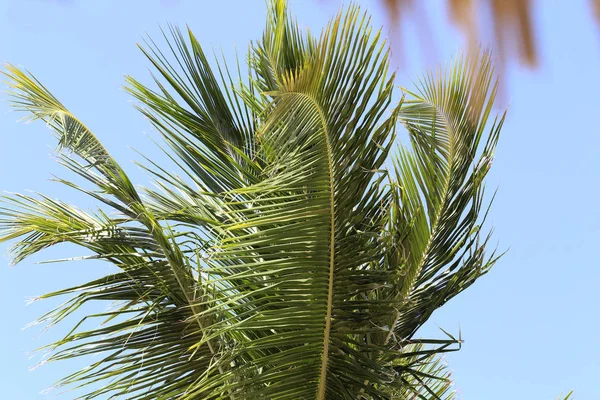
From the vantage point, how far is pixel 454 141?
3.50m

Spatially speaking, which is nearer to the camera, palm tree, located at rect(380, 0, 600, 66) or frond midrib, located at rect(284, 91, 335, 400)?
palm tree, located at rect(380, 0, 600, 66)

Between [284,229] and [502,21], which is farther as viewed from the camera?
[284,229]

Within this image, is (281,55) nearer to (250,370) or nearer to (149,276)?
(149,276)

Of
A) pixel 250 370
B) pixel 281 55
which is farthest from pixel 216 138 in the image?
pixel 250 370

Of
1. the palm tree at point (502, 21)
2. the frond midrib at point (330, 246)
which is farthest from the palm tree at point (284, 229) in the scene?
the palm tree at point (502, 21)

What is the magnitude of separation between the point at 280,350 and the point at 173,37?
5.86ft

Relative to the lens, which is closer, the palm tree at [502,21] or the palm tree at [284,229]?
the palm tree at [502,21]

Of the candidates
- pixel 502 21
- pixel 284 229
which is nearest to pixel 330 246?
pixel 284 229

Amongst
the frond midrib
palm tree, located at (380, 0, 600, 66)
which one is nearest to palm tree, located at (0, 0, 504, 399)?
the frond midrib

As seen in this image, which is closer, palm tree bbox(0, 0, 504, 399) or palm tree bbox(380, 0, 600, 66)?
palm tree bbox(380, 0, 600, 66)

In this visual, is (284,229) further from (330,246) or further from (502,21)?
(502,21)

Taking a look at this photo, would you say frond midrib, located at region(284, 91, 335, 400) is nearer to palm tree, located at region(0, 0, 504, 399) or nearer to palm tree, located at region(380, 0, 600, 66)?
palm tree, located at region(0, 0, 504, 399)

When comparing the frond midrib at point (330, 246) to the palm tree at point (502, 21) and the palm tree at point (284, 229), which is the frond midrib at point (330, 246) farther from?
the palm tree at point (502, 21)

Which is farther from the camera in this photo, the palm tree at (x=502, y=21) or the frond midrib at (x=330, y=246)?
the frond midrib at (x=330, y=246)
